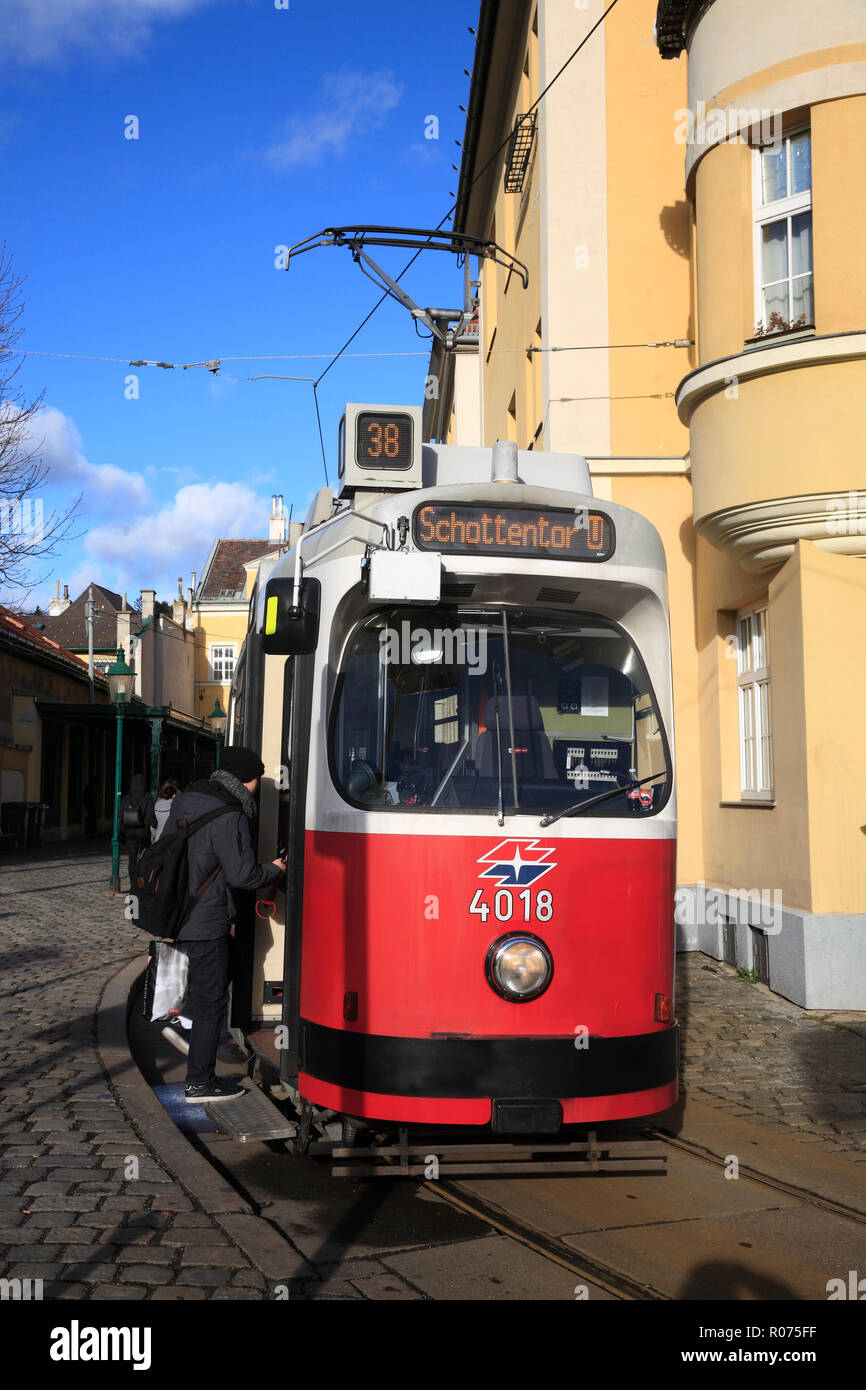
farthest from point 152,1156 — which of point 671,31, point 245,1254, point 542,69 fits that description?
point 542,69

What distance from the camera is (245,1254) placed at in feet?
14.5

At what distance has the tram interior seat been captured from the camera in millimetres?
5293

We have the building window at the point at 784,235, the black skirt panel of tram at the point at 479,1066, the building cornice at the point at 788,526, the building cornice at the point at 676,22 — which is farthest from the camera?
the building cornice at the point at 676,22

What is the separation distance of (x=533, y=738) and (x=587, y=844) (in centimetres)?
51

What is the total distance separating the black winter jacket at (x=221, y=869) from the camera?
6.43 metres

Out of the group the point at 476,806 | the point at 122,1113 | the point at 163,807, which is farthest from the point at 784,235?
the point at 163,807

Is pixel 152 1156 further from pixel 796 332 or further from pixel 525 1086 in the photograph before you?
pixel 796 332

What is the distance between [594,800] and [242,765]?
218 cm

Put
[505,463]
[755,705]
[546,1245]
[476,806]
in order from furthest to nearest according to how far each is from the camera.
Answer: [755,705], [505,463], [476,806], [546,1245]

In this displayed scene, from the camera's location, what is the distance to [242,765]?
670 cm

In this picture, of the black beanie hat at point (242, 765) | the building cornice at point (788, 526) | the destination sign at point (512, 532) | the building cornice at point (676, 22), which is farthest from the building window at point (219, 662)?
the destination sign at point (512, 532)

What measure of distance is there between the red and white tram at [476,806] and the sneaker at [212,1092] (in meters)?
0.67

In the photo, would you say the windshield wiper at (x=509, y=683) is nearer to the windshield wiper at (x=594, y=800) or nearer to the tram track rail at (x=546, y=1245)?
the windshield wiper at (x=594, y=800)

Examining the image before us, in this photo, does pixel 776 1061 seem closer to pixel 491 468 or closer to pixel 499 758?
pixel 499 758
